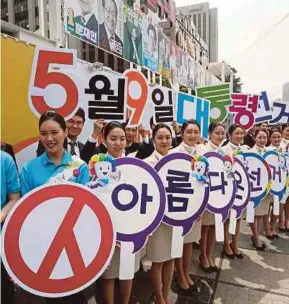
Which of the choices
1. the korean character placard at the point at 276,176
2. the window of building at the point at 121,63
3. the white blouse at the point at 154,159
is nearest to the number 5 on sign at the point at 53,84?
the white blouse at the point at 154,159

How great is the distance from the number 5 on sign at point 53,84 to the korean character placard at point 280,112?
3.82m

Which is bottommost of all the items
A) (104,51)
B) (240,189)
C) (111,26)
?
(240,189)

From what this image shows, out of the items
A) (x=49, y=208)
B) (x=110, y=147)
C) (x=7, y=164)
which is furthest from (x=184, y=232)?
(x=7, y=164)

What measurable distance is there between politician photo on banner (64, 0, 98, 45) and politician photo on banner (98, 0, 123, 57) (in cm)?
18

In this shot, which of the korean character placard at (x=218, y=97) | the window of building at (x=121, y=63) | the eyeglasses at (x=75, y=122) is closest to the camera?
the eyeglasses at (x=75, y=122)

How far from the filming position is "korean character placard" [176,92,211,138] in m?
3.14

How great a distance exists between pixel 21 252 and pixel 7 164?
0.47 meters

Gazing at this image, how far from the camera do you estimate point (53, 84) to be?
222 centimetres

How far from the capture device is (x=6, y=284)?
75.2 inches

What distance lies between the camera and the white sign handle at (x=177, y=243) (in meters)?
2.29

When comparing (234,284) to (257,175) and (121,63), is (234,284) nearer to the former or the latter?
(257,175)

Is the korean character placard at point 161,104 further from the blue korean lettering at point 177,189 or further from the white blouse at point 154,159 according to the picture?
the blue korean lettering at point 177,189

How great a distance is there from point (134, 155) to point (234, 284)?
1602 mm

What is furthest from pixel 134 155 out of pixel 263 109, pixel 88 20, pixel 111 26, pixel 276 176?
pixel 111 26
